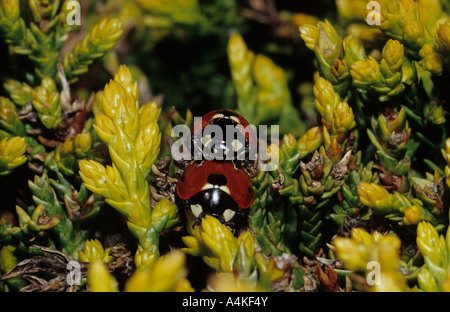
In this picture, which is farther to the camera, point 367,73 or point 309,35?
point 309,35

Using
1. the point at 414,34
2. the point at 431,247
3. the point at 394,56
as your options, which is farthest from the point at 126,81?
the point at 431,247

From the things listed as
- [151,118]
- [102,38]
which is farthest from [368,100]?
[102,38]

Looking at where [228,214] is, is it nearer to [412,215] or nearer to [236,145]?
[236,145]

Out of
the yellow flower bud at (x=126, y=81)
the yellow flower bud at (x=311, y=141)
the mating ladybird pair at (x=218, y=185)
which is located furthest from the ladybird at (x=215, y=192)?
the yellow flower bud at (x=126, y=81)

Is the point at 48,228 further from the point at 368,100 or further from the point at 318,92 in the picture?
the point at 368,100

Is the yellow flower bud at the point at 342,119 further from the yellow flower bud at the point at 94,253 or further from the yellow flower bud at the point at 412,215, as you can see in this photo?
the yellow flower bud at the point at 94,253

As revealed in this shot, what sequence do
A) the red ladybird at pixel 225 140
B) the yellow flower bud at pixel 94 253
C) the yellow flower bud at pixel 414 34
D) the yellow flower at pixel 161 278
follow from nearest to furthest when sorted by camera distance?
1. the yellow flower at pixel 161 278
2. the yellow flower bud at pixel 94 253
3. the yellow flower bud at pixel 414 34
4. the red ladybird at pixel 225 140

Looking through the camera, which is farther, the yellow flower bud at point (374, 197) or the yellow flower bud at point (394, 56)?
the yellow flower bud at point (394, 56)
